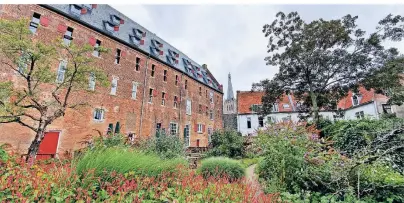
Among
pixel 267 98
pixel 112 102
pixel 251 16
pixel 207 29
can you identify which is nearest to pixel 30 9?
pixel 112 102

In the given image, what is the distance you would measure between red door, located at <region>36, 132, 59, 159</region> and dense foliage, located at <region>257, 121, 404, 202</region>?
13.4 metres

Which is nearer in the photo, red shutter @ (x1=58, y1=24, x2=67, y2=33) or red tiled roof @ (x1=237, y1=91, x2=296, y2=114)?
red shutter @ (x1=58, y1=24, x2=67, y2=33)

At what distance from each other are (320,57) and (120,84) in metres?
16.7

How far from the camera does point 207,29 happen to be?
7.23 m

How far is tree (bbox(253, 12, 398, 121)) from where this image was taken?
13.9 meters

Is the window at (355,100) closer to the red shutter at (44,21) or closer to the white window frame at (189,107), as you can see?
the white window frame at (189,107)

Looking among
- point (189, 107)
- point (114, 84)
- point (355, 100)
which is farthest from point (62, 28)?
point (355, 100)

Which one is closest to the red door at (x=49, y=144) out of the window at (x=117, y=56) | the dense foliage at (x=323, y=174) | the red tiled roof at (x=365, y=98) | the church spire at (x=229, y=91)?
the window at (x=117, y=56)

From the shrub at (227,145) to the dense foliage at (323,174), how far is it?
6.96 meters

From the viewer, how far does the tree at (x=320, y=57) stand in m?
13.9

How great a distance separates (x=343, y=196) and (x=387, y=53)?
51.3ft

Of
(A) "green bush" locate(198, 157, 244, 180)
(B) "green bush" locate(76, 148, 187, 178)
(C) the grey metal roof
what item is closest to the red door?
(C) the grey metal roof

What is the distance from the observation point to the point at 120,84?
1677 centimetres

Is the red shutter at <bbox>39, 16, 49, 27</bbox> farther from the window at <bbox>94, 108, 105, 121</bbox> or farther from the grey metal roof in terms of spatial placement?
the window at <bbox>94, 108, 105, 121</bbox>
